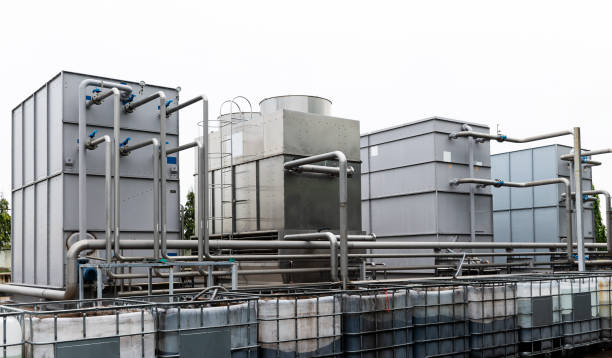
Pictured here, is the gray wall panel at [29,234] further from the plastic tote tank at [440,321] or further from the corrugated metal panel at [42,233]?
the plastic tote tank at [440,321]

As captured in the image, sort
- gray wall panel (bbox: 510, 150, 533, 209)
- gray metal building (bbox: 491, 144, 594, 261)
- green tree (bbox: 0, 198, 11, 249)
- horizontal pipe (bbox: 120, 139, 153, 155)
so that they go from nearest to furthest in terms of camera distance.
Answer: horizontal pipe (bbox: 120, 139, 153, 155) < gray metal building (bbox: 491, 144, 594, 261) < gray wall panel (bbox: 510, 150, 533, 209) < green tree (bbox: 0, 198, 11, 249)

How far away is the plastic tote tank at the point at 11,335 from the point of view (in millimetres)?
4946

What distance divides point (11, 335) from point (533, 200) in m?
18.2

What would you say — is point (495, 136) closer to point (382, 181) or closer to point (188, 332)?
point (382, 181)

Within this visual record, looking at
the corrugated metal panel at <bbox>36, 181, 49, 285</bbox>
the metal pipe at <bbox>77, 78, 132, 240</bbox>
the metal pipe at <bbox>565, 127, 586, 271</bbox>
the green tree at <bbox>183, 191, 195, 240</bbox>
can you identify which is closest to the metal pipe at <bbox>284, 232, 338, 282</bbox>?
the metal pipe at <bbox>77, 78, 132, 240</bbox>

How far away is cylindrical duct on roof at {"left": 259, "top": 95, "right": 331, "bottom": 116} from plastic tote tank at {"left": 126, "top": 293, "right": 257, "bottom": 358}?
8.45 metres

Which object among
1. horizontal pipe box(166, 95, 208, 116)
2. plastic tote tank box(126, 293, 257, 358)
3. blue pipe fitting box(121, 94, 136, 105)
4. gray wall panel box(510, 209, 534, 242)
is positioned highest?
blue pipe fitting box(121, 94, 136, 105)

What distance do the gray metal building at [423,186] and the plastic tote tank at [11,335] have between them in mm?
12233

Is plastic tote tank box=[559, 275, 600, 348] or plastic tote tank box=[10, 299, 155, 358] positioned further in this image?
plastic tote tank box=[559, 275, 600, 348]

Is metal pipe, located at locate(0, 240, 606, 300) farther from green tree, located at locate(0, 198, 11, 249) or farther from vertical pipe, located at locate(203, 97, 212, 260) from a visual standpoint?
green tree, located at locate(0, 198, 11, 249)

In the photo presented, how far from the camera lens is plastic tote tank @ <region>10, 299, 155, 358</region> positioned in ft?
16.4

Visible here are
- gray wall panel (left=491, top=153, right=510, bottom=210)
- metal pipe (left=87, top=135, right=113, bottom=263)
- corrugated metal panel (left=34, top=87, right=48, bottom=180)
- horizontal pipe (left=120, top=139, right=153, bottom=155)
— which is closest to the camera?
metal pipe (left=87, top=135, right=113, bottom=263)

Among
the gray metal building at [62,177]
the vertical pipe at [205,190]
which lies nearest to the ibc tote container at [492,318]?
the vertical pipe at [205,190]

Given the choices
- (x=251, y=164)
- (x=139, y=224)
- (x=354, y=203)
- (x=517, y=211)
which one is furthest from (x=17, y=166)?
(x=517, y=211)
